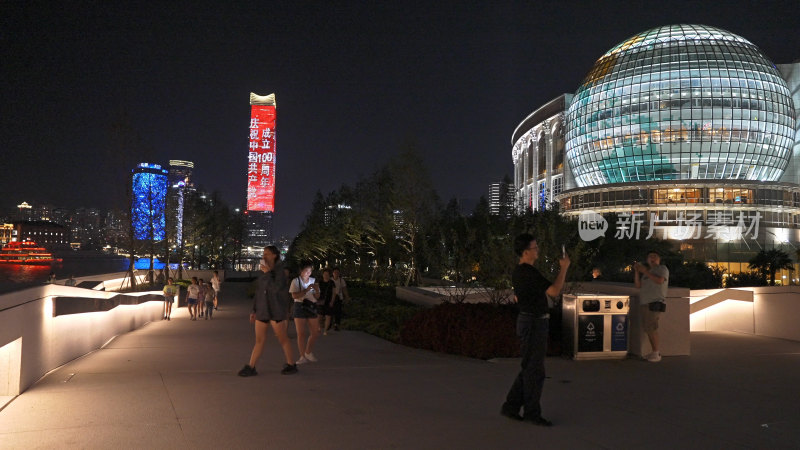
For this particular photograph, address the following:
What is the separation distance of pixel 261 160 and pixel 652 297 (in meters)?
143

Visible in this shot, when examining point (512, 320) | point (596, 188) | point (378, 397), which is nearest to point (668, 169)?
point (596, 188)

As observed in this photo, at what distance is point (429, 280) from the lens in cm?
3372

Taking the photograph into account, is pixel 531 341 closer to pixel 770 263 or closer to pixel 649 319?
pixel 649 319

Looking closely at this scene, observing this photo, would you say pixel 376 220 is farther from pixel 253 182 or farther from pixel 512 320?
pixel 253 182

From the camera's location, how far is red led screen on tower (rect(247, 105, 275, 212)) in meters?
144

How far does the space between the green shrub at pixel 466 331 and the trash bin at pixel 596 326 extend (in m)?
0.97

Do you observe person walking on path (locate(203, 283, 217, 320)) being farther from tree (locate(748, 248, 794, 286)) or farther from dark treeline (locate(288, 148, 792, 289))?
tree (locate(748, 248, 794, 286))

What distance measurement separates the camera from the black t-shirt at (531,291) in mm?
6020

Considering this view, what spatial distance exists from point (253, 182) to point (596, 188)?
8752 centimetres

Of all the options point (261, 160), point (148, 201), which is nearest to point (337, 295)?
point (148, 201)

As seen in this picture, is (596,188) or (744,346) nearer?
(744,346)

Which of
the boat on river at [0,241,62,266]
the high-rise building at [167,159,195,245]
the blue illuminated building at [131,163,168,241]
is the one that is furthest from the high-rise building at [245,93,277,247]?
the blue illuminated building at [131,163,168,241]

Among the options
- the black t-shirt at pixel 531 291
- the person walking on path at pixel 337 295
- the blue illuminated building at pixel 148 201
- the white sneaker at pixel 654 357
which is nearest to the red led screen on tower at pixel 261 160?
the blue illuminated building at pixel 148 201

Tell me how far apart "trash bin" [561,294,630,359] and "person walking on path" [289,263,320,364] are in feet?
13.4
